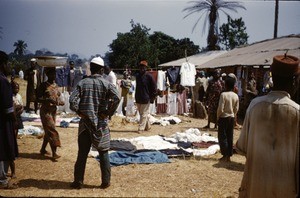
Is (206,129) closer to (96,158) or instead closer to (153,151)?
(153,151)

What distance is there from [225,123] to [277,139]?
13.1ft

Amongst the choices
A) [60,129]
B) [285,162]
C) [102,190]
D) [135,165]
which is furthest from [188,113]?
[285,162]

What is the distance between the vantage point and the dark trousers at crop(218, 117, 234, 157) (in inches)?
252

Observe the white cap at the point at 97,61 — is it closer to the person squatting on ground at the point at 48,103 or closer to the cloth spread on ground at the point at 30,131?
the person squatting on ground at the point at 48,103

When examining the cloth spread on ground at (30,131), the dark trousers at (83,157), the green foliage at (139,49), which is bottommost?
the cloth spread on ground at (30,131)

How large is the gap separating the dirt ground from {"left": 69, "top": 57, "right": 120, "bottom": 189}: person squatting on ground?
12.7 inches

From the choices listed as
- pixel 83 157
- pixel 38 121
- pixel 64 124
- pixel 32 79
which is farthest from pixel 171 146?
pixel 32 79

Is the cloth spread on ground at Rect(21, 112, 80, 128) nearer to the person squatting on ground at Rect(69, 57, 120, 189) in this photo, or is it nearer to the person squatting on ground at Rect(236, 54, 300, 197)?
the person squatting on ground at Rect(69, 57, 120, 189)

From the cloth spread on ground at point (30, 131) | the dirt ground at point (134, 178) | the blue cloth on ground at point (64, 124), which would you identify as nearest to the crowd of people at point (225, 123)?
the dirt ground at point (134, 178)

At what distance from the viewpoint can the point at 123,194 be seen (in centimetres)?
455

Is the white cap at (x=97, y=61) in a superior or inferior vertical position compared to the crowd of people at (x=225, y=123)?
superior

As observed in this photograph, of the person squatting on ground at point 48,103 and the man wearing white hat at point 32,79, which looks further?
the man wearing white hat at point 32,79

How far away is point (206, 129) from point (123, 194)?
20.2 feet

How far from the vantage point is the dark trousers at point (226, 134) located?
6.41 metres
